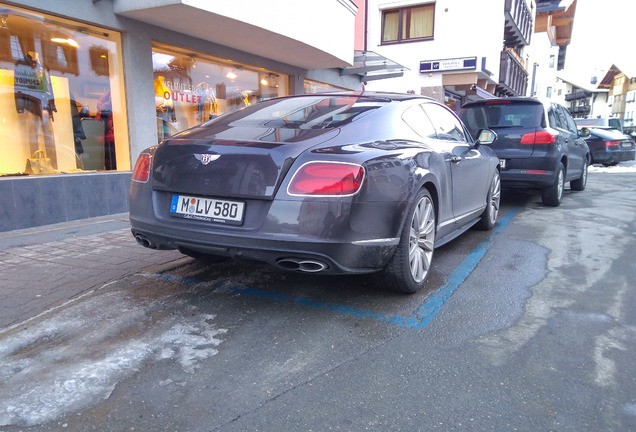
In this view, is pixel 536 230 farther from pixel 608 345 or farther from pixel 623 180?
pixel 623 180

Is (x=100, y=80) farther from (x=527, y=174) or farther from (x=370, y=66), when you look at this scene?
(x=370, y=66)

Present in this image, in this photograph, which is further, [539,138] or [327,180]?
[539,138]

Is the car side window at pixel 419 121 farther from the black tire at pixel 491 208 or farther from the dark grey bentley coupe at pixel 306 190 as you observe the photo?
the black tire at pixel 491 208

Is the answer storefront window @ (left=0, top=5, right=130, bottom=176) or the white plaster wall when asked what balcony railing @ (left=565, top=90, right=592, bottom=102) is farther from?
storefront window @ (left=0, top=5, right=130, bottom=176)

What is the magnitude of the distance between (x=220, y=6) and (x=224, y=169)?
463 cm

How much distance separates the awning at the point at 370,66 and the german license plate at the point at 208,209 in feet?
30.8

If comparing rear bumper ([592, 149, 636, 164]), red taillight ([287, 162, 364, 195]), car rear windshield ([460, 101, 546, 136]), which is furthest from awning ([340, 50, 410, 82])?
red taillight ([287, 162, 364, 195])

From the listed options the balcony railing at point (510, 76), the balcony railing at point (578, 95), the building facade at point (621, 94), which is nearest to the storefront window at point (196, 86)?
the balcony railing at point (510, 76)

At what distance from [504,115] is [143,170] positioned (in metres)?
5.81

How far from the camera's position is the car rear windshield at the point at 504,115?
690cm

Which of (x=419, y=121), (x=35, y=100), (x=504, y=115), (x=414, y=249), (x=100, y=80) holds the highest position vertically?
(x=100, y=80)

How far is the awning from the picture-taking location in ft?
38.6

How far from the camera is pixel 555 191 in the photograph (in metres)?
7.22

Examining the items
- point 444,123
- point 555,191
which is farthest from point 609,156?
point 444,123
